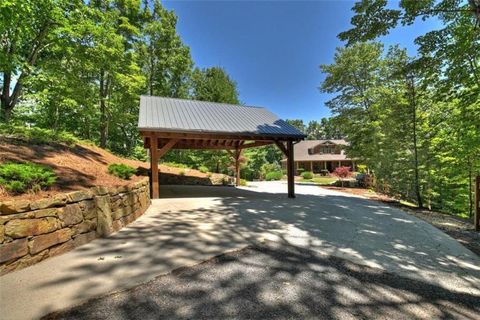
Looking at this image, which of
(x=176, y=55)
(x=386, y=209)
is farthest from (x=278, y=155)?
(x=386, y=209)

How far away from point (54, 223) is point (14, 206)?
1.90 ft

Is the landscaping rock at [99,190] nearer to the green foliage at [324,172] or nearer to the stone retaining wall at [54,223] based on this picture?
the stone retaining wall at [54,223]

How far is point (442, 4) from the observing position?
22.2 feet

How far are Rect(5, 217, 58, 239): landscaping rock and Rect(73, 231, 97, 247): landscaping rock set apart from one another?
0.44 m

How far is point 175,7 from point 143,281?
23358mm

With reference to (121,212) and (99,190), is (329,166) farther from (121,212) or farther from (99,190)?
(99,190)

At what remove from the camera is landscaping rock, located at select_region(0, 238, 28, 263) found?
2.80 meters

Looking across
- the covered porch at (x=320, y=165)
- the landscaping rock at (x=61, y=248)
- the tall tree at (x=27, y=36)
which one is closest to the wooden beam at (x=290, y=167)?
the landscaping rock at (x=61, y=248)

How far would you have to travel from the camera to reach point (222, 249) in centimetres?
401

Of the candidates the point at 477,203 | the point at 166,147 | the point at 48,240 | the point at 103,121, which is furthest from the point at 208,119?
the point at 103,121

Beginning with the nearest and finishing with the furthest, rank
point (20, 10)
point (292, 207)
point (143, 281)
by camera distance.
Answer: point (143, 281)
point (20, 10)
point (292, 207)

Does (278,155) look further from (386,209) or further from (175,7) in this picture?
(386,209)

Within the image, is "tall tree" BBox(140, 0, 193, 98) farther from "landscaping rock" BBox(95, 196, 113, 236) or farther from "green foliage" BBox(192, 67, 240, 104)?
"landscaping rock" BBox(95, 196, 113, 236)

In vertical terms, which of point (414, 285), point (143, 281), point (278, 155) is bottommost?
point (414, 285)
